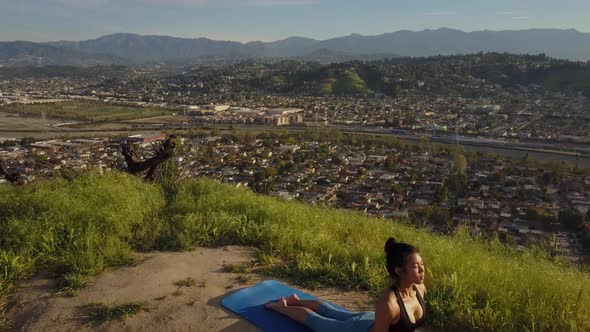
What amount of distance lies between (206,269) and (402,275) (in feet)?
5.94

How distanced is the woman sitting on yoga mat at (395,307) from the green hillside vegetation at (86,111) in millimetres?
40655

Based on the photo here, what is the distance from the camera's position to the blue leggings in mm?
2678

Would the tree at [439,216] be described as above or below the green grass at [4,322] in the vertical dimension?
below

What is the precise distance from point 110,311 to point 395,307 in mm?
1785

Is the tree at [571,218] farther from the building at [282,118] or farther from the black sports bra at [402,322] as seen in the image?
Result: the building at [282,118]

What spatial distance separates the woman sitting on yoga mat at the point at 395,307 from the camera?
239cm

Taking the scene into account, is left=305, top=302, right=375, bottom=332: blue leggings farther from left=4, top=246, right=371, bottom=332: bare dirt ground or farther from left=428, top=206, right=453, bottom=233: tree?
left=428, top=206, right=453, bottom=233: tree

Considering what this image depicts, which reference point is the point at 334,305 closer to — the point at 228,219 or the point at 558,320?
the point at 558,320

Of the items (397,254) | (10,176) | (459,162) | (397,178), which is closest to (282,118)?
(459,162)

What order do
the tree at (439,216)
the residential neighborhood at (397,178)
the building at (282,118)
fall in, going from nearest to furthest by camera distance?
the tree at (439,216)
the residential neighborhood at (397,178)
the building at (282,118)

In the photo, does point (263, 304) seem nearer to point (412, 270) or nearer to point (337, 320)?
point (337, 320)

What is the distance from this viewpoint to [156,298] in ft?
10.6

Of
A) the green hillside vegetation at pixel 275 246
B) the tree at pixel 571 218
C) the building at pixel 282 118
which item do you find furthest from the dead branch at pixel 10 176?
the building at pixel 282 118

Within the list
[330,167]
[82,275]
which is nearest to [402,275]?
[82,275]
